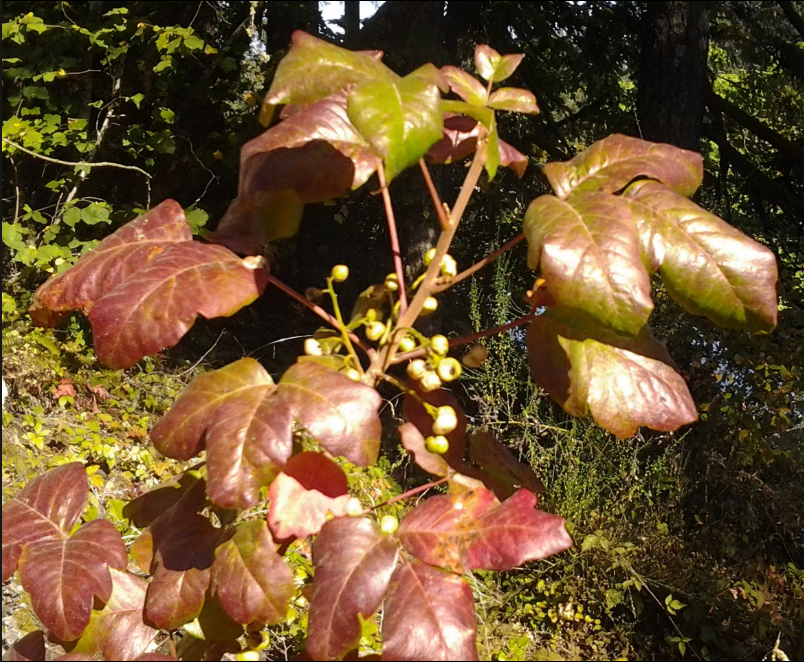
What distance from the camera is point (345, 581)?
0.72 meters

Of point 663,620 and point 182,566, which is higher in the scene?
point 182,566

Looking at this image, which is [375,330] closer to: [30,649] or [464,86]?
[464,86]

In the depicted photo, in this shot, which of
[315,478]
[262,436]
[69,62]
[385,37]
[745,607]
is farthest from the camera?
[385,37]

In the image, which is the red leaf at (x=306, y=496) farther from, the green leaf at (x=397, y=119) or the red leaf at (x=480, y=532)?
the green leaf at (x=397, y=119)

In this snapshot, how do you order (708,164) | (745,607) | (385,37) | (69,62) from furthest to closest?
(708,164) → (385,37) → (69,62) → (745,607)

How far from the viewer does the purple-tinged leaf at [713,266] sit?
2.25ft

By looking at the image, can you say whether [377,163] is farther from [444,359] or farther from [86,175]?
[86,175]

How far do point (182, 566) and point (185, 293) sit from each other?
346 millimetres

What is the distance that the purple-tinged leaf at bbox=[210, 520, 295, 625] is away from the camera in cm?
80

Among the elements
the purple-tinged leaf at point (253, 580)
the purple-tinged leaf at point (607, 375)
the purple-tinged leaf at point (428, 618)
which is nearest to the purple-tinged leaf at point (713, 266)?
the purple-tinged leaf at point (607, 375)

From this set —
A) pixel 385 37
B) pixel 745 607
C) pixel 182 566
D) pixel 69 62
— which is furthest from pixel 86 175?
pixel 745 607

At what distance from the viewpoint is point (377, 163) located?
0.72 metres

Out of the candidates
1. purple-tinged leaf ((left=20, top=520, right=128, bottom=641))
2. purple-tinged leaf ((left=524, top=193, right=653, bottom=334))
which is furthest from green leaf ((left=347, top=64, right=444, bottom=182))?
purple-tinged leaf ((left=20, top=520, right=128, bottom=641))

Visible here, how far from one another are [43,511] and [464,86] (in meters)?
0.80
